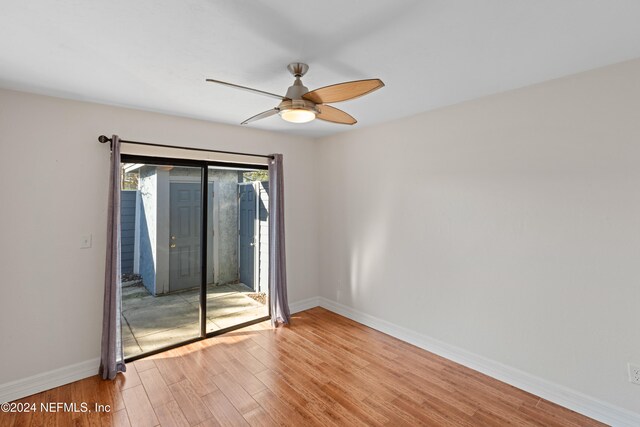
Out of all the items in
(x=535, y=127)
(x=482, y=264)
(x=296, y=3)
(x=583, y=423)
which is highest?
(x=296, y=3)

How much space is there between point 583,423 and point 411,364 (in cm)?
124

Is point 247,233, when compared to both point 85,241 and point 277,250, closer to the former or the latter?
point 277,250

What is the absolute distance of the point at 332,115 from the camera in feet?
7.27

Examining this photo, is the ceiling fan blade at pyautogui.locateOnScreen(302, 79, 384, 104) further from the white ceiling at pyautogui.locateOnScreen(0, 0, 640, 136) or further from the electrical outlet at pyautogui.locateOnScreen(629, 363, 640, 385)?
the electrical outlet at pyautogui.locateOnScreen(629, 363, 640, 385)

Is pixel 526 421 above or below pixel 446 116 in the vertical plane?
below

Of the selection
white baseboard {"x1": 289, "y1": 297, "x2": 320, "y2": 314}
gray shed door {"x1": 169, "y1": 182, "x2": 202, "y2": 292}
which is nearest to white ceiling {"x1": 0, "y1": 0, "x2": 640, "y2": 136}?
gray shed door {"x1": 169, "y1": 182, "x2": 202, "y2": 292}

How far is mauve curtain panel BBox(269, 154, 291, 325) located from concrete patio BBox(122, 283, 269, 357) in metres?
0.35

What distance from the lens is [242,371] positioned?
9.02 ft

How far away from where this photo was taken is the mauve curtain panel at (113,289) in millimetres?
2646

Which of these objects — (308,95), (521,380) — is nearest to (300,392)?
(521,380)

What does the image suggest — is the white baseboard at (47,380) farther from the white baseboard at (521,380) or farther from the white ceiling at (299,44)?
the white baseboard at (521,380)

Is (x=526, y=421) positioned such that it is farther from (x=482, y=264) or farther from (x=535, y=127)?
(x=535, y=127)

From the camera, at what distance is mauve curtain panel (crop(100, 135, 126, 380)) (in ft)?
8.68

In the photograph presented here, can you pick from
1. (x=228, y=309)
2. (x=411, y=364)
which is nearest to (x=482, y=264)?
(x=411, y=364)
